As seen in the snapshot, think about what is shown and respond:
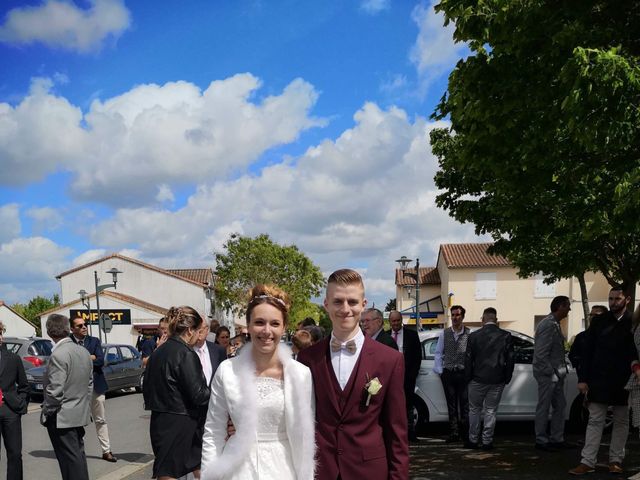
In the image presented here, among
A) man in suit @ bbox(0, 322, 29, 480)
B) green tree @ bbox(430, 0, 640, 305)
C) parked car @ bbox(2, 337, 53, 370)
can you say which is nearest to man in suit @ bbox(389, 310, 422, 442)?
green tree @ bbox(430, 0, 640, 305)

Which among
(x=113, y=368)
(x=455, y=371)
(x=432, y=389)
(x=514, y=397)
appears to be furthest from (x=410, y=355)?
(x=113, y=368)

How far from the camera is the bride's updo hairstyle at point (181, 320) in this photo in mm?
4383

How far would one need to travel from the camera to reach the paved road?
7.27m

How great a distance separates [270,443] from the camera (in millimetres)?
2865

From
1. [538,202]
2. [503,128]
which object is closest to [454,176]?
[538,202]

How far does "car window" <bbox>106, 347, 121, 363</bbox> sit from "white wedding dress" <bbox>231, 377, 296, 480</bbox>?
47.2 ft

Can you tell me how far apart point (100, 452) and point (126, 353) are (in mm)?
9217

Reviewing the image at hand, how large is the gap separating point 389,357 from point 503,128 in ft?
17.9

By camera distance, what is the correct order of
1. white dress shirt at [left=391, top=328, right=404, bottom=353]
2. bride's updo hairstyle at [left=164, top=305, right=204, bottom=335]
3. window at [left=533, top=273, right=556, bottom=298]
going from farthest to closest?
window at [left=533, top=273, right=556, bottom=298], white dress shirt at [left=391, top=328, right=404, bottom=353], bride's updo hairstyle at [left=164, top=305, right=204, bottom=335]

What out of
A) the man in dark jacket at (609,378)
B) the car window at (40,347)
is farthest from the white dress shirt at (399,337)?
the car window at (40,347)

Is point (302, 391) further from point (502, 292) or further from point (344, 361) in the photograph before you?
point (502, 292)

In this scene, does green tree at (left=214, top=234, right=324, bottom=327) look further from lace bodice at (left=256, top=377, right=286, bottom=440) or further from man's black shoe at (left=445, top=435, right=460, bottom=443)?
lace bodice at (left=256, top=377, right=286, bottom=440)

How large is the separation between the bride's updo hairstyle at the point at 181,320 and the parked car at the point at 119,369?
1176 centimetres

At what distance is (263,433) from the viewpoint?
2871 millimetres
